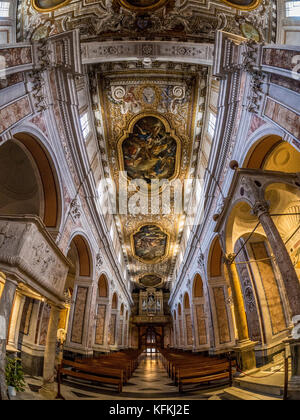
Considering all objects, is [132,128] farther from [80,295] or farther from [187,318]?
[187,318]

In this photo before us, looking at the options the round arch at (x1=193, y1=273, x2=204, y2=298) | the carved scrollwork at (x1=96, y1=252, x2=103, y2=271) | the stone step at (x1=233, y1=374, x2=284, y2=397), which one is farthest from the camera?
the round arch at (x1=193, y1=273, x2=204, y2=298)

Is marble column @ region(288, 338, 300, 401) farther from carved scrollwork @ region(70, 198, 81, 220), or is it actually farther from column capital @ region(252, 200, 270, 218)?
carved scrollwork @ region(70, 198, 81, 220)

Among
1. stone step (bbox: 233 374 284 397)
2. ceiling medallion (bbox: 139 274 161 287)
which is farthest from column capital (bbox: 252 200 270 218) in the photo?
ceiling medallion (bbox: 139 274 161 287)

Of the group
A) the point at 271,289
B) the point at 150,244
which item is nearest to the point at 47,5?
the point at 271,289

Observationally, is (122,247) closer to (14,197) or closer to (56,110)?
(14,197)

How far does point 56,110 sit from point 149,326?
1249 inches

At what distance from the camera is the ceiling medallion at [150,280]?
26778 mm

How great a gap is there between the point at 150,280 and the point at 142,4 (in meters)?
26.2

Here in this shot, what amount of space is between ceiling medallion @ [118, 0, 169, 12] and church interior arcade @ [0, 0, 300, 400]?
4cm

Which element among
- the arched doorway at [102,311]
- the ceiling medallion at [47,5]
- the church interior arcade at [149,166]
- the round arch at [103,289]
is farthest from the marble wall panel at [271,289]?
the ceiling medallion at [47,5]

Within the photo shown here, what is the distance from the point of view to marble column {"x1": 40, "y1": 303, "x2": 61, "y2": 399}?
4773mm

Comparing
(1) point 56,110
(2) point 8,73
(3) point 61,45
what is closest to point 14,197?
(1) point 56,110

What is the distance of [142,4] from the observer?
6.69 metres

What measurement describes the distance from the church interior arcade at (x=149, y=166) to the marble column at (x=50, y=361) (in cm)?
3
